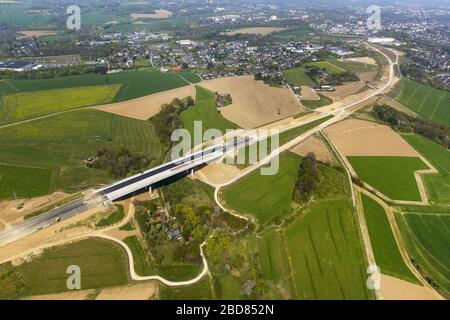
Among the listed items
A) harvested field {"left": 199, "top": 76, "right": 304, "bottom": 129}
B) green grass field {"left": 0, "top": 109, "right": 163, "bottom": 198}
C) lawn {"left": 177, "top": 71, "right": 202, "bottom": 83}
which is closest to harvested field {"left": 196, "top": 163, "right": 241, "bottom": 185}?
green grass field {"left": 0, "top": 109, "right": 163, "bottom": 198}

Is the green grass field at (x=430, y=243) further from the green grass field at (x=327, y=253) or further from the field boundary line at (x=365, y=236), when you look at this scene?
the green grass field at (x=327, y=253)

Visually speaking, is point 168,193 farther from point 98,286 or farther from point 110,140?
point 110,140

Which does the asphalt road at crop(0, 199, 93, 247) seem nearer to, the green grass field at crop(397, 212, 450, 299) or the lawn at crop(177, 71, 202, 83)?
the green grass field at crop(397, 212, 450, 299)

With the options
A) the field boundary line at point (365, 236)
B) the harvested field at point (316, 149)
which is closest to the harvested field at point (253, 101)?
the harvested field at point (316, 149)

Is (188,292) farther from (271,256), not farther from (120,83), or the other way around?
(120,83)

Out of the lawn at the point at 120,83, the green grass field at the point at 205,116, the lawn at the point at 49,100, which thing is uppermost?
the lawn at the point at 120,83

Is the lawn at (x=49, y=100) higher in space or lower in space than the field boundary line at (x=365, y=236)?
higher
